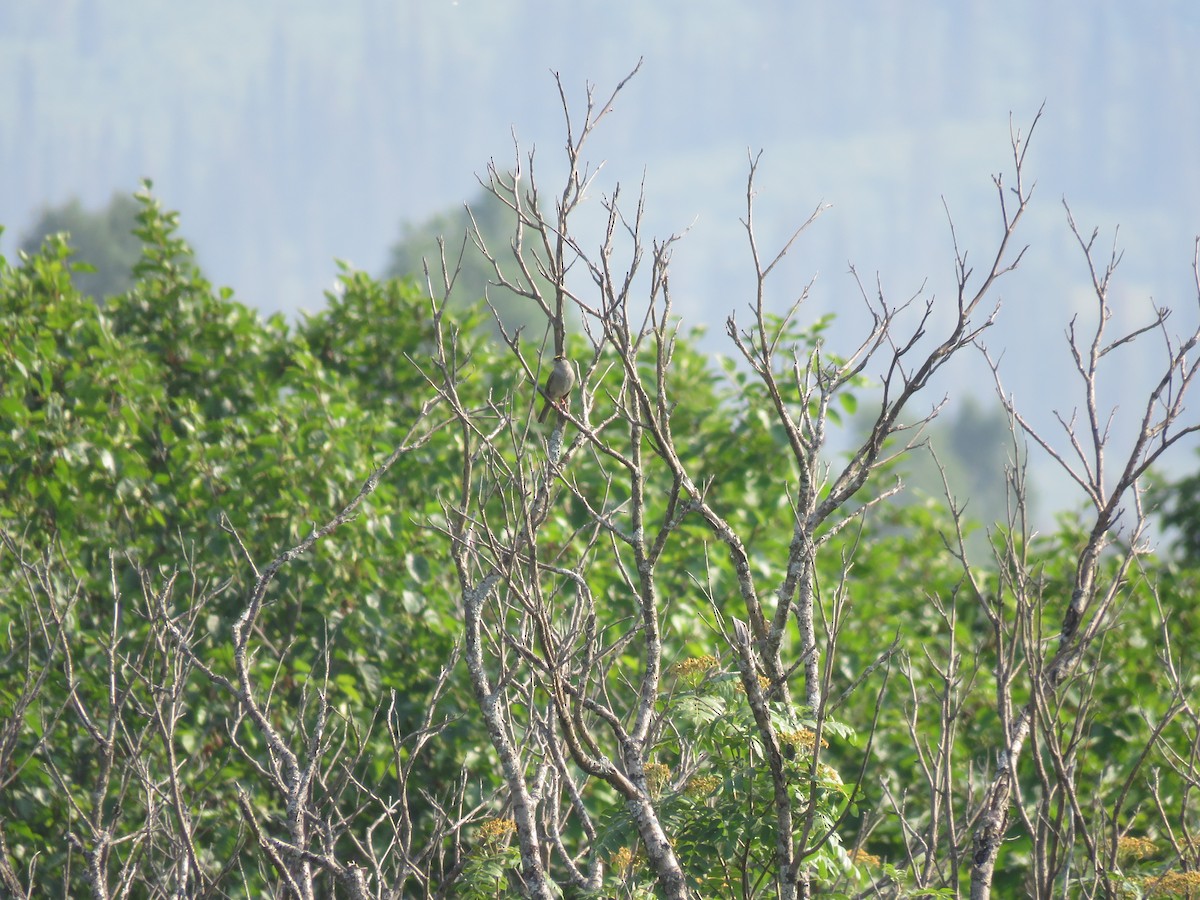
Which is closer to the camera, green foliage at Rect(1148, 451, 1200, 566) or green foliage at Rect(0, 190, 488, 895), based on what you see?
green foliage at Rect(0, 190, 488, 895)

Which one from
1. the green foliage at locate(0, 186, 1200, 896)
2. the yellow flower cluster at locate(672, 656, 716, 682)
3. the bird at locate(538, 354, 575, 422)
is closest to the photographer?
the yellow flower cluster at locate(672, 656, 716, 682)

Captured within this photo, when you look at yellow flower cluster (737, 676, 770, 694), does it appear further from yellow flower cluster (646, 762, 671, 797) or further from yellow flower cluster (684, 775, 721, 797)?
yellow flower cluster (646, 762, 671, 797)

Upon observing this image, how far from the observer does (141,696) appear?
5293 millimetres

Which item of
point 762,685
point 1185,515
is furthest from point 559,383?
point 1185,515

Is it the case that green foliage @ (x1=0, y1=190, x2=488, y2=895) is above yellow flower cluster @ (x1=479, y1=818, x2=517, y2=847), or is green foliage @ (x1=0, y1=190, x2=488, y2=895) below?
above

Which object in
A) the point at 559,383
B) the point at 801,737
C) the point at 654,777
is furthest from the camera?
the point at 559,383

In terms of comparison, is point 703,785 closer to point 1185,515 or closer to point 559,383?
point 559,383

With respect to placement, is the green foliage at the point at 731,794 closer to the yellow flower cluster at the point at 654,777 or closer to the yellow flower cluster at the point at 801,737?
the yellow flower cluster at the point at 801,737

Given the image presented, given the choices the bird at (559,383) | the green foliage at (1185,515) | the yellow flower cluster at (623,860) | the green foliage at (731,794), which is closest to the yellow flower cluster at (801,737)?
the green foliage at (731,794)

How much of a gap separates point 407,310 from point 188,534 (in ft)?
7.86

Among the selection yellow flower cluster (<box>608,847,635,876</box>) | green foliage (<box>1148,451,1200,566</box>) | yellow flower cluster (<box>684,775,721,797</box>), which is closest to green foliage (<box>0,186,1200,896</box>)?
yellow flower cluster (<box>608,847,635,876</box>)

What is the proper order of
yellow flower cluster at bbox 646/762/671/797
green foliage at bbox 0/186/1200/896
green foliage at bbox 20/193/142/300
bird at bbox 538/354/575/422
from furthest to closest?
green foliage at bbox 20/193/142/300 < green foliage at bbox 0/186/1200/896 < bird at bbox 538/354/575/422 < yellow flower cluster at bbox 646/762/671/797

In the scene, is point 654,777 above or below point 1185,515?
below

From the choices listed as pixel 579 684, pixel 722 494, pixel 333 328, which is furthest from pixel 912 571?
pixel 579 684
